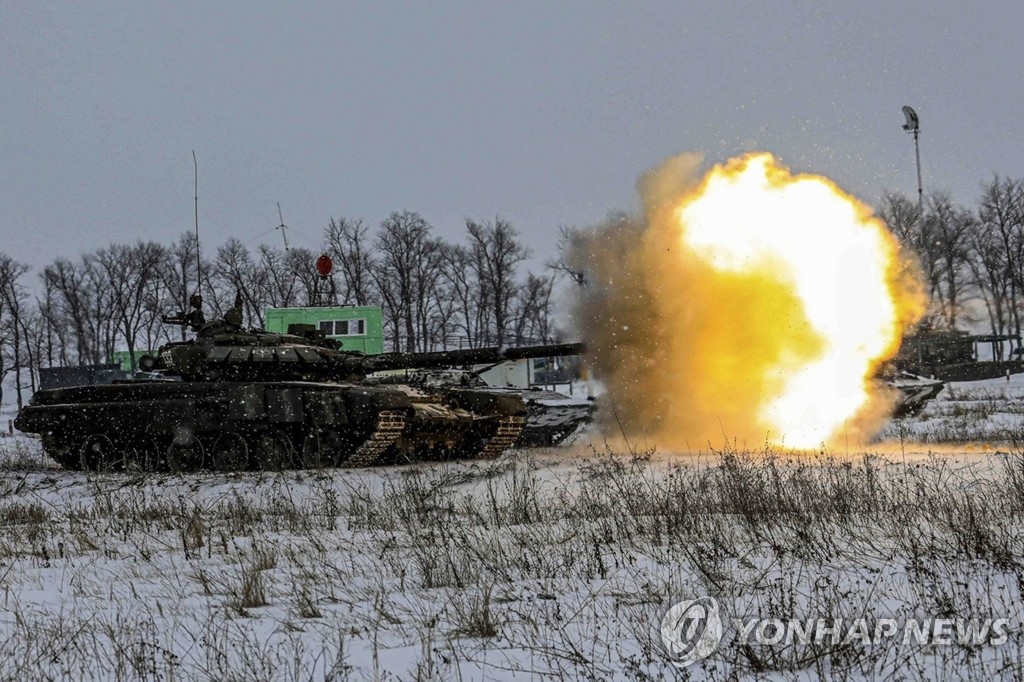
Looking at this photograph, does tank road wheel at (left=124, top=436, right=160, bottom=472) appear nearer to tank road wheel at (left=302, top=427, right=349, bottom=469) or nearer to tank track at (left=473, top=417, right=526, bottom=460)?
tank road wheel at (left=302, top=427, right=349, bottom=469)

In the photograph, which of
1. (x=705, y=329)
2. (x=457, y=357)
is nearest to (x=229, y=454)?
(x=457, y=357)

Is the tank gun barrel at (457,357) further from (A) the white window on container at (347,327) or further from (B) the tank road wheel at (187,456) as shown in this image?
Answer: (A) the white window on container at (347,327)

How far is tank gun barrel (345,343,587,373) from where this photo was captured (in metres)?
17.7

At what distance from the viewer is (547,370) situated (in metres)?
52.0

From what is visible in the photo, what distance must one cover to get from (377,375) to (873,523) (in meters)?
15.0

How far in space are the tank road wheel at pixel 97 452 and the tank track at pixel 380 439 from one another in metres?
4.13

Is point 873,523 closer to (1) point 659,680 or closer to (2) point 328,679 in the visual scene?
(1) point 659,680

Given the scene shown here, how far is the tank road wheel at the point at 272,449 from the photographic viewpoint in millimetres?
16062

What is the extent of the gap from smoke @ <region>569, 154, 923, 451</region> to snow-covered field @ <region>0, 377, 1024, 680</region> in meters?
7.21

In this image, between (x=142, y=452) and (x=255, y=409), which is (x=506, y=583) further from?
(x=142, y=452)

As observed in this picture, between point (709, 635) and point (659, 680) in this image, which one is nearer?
point (659, 680)

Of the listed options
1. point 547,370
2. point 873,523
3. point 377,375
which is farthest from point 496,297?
point 873,523

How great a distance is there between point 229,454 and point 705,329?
9.02m

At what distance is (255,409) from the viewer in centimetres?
1603
